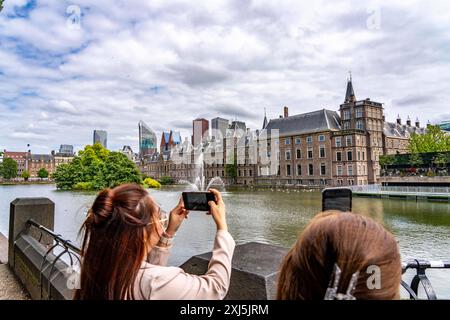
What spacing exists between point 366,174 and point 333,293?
48.3m

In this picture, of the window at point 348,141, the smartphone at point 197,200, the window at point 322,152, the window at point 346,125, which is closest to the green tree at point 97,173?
the smartphone at point 197,200

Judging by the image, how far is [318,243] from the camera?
99 centimetres

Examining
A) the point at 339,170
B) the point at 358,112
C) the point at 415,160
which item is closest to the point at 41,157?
the point at 339,170

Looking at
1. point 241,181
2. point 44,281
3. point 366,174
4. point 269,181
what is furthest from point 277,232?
point 241,181

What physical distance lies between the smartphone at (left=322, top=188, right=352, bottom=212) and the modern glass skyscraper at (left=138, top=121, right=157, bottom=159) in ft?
302

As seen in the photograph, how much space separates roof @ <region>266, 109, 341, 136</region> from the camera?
1835 inches

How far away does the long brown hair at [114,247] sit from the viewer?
4.26 ft

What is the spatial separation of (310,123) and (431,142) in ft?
59.0

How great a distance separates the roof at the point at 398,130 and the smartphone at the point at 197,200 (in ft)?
175

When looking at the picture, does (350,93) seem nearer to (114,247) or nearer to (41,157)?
(114,247)

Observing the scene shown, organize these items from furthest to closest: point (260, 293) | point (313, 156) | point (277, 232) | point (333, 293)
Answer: point (313, 156)
point (277, 232)
point (260, 293)
point (333, 293)

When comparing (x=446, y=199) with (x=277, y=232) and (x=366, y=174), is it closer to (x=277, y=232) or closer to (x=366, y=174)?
(x=366, y=174)

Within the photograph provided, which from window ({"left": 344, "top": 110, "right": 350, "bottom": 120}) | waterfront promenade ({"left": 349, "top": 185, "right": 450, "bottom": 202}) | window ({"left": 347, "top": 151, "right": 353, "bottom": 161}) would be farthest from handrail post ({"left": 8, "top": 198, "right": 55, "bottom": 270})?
window ({"left": 344, "top": 110, "right": 350, "bottom": 120})

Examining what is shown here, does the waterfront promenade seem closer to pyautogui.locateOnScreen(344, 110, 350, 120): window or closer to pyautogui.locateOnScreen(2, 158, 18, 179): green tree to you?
pyautogui.locateOnScreen(344, 110, 350, 120): window
